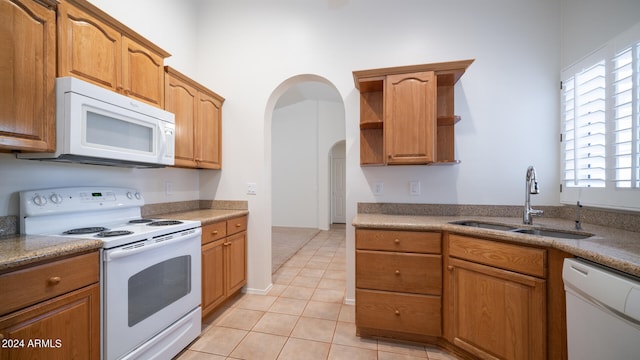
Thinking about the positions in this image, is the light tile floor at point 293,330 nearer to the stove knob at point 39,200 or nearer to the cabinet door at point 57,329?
the cabinet door at point 57,329

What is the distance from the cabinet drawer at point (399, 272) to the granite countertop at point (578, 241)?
218 mm

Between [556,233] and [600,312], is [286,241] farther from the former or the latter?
[600,312]

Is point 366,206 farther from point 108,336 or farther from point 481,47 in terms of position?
point 108,336

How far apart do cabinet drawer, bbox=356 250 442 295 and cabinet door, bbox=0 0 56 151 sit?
2021mm

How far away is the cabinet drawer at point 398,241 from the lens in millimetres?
1753

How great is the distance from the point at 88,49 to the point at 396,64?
2354 mm

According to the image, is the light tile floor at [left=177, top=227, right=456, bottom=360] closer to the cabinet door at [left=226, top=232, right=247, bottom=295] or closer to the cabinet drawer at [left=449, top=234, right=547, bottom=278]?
the cabinet door at [left=226, top=232, right=247, bottom=295]

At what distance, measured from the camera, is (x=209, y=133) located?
249 cm

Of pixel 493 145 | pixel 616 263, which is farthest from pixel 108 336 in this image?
pixel 493 145

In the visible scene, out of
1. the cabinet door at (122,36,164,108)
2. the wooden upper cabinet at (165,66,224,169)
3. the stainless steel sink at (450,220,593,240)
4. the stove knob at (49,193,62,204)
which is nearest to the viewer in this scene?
the stove knob at (49,193,62,204)

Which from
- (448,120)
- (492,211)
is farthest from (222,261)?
(492,211)

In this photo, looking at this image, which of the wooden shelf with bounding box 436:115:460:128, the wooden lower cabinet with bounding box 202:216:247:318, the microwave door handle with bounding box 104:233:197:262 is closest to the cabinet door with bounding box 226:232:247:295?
the wooden lower cabinet with bounding box 202:216:247:318

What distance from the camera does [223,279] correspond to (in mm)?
2209

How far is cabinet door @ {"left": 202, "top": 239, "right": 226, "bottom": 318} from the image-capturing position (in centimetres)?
196
